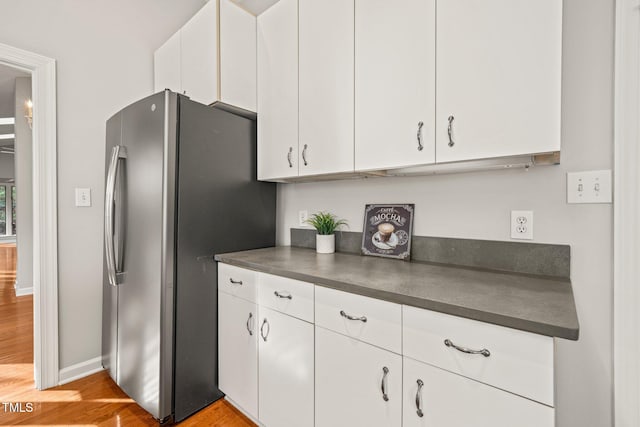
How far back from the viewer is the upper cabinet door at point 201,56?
1.89 m

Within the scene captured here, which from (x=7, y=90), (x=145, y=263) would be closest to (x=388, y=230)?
(x=145, y=263)

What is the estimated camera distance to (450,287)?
41.9 inches

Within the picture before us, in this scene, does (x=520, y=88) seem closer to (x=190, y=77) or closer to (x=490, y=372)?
(x=490, y=372)

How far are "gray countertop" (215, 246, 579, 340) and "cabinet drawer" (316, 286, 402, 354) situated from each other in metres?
0.04

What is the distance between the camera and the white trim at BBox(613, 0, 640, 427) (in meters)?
1.01

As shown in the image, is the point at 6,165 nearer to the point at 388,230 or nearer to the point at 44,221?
the point at 44,221

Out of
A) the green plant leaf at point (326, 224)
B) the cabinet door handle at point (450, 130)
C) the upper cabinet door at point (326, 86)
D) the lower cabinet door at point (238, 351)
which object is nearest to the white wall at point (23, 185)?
the lower cabinet door at point (238, 351)

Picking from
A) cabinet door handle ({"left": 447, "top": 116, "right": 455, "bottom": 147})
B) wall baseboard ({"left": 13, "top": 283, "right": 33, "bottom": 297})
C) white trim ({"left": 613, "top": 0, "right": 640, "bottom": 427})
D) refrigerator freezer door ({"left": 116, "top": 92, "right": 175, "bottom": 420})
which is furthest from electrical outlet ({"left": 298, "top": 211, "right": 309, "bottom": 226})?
wall baseboard ({"left": 13, "top": 283, "right": 33, "bottom": 297})

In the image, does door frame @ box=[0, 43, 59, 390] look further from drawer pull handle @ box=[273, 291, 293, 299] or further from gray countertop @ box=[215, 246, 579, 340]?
drawer pull handle @ box=[273, 291, 293, 299]

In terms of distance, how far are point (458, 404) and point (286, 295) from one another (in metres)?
0.78

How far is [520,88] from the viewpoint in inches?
41.1

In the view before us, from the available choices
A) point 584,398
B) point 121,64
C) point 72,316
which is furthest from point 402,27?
point 72,316

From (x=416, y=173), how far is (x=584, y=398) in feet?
3.68

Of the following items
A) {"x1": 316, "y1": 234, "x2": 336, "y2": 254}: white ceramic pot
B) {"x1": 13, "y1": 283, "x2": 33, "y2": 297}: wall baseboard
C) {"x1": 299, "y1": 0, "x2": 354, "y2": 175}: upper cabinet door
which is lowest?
{"x1": 13, "y1": 283, "x2": 33, "y2": 297}: wall baseboard
